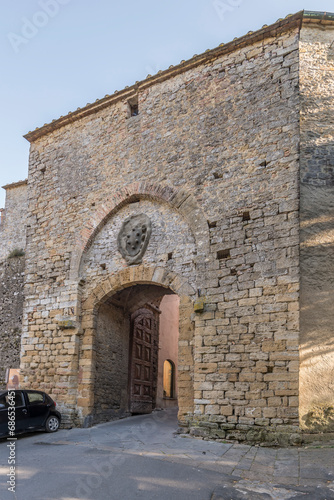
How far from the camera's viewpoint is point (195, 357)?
24.8 ft

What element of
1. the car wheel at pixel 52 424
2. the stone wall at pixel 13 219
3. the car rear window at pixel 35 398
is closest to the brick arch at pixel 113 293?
the car wheel at pixel 52 424

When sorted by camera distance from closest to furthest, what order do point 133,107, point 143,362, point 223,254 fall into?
point 223,254 → point 133,107 → point 143,362

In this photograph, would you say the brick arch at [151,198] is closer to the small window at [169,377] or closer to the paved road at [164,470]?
the paved road at [164,470]

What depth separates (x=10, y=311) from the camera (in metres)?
13.3

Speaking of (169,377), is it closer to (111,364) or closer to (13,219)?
(111,364)

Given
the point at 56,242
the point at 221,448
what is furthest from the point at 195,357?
the point at 56,242

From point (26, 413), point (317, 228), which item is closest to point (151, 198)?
point (317, 228)

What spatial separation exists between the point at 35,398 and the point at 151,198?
4.53m

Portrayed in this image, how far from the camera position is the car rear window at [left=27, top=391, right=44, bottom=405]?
7.90m

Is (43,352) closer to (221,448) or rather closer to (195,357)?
(195,357)

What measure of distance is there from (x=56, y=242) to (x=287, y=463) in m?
6.87

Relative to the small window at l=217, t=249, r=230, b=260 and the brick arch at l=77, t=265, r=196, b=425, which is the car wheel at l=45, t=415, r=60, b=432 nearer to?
the brick arch at l=77, t=265, r=196, b=425

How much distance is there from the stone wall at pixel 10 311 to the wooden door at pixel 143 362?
381 centimetres

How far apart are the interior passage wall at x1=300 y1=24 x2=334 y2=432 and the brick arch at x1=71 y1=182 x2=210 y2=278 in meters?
1.91
